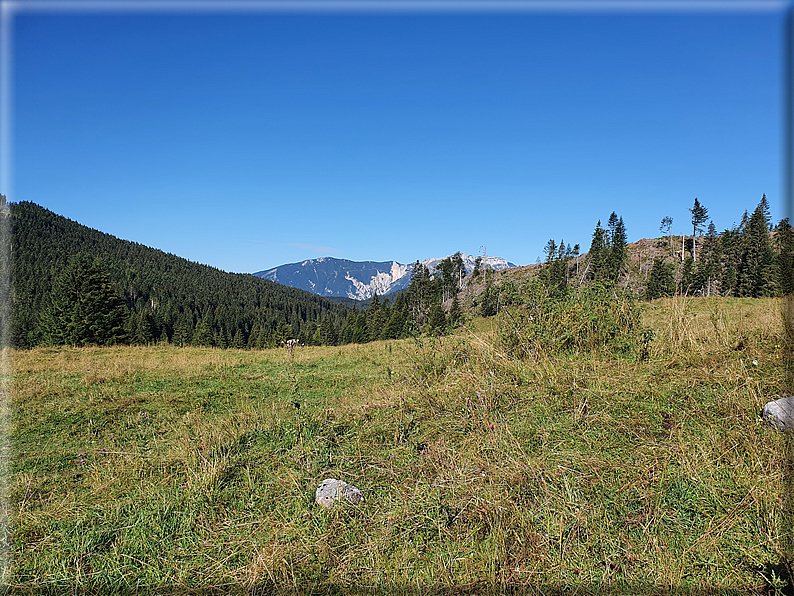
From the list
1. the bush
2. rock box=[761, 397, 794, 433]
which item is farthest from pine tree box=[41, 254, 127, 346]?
rock box=[761, 397, 794, 433]

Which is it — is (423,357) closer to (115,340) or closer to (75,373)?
(75,373)

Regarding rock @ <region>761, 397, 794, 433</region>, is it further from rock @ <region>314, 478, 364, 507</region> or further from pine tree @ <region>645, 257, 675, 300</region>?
rock @ <region>314, 478, 364, 507</region>

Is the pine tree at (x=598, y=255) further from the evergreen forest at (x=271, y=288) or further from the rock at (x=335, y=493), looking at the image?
the rock at (x=335, y=493)

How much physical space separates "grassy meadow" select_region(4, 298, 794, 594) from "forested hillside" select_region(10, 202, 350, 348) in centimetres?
6999

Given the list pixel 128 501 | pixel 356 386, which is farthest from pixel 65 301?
pixel 128 501

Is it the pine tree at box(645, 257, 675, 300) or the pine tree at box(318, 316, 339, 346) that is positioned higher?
the pine tree at box(645, 257, 675, 300)

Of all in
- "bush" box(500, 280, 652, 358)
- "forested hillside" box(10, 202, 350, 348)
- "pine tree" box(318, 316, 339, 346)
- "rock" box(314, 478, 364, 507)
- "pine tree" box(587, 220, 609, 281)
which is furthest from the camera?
"pine tree" box(318, 316, 339, 346)

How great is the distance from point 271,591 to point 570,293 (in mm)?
7017

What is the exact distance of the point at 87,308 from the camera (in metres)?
29.8

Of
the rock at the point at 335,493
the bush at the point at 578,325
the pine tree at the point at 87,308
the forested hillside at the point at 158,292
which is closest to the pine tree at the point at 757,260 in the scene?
the bush at the point at 578,325

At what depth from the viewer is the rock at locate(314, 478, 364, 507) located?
3453mm

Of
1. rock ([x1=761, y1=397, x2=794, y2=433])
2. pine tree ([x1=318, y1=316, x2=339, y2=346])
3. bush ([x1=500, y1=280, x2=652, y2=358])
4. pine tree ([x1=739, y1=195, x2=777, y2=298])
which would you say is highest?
pine tree ([x1=739, y1=195, x2=777, y2=298])

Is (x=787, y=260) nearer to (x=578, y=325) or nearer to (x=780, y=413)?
(x=780, y=413)

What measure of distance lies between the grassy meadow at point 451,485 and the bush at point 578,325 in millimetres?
371
